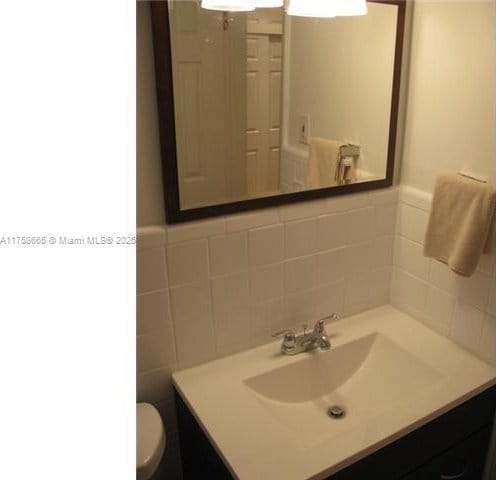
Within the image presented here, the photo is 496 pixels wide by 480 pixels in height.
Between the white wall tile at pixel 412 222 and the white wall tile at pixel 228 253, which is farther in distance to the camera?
the white wall tile at pixel 412 222

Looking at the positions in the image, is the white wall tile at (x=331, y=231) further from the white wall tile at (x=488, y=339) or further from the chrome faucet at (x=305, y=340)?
the white wall tile at (x=488, y=339)

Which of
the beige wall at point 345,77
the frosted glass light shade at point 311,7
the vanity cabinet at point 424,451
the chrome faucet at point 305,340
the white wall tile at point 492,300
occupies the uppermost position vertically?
the frosted glass light shade at point 311,7

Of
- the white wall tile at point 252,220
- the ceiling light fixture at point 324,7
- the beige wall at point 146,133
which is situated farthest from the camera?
the white wall tile at point 252,220

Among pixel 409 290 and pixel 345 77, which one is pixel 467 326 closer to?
pixel 409 290

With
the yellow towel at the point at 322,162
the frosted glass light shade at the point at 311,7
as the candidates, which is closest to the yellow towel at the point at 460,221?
the yellow towel at the point at 322,162

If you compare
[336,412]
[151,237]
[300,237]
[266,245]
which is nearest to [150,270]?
[151,237]

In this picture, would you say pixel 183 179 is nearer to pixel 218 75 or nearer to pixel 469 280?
pixel 218 75

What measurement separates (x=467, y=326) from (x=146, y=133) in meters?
1.02

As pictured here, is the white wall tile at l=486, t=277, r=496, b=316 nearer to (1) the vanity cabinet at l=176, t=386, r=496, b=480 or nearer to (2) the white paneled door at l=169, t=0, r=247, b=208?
(1) the vanity cabinet at l=176, t=386, r=496, b=480

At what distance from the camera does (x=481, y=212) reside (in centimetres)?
107

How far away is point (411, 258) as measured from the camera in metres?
1.39

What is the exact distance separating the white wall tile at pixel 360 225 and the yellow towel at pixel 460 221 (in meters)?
0.19

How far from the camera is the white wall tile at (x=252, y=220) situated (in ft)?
3.69
